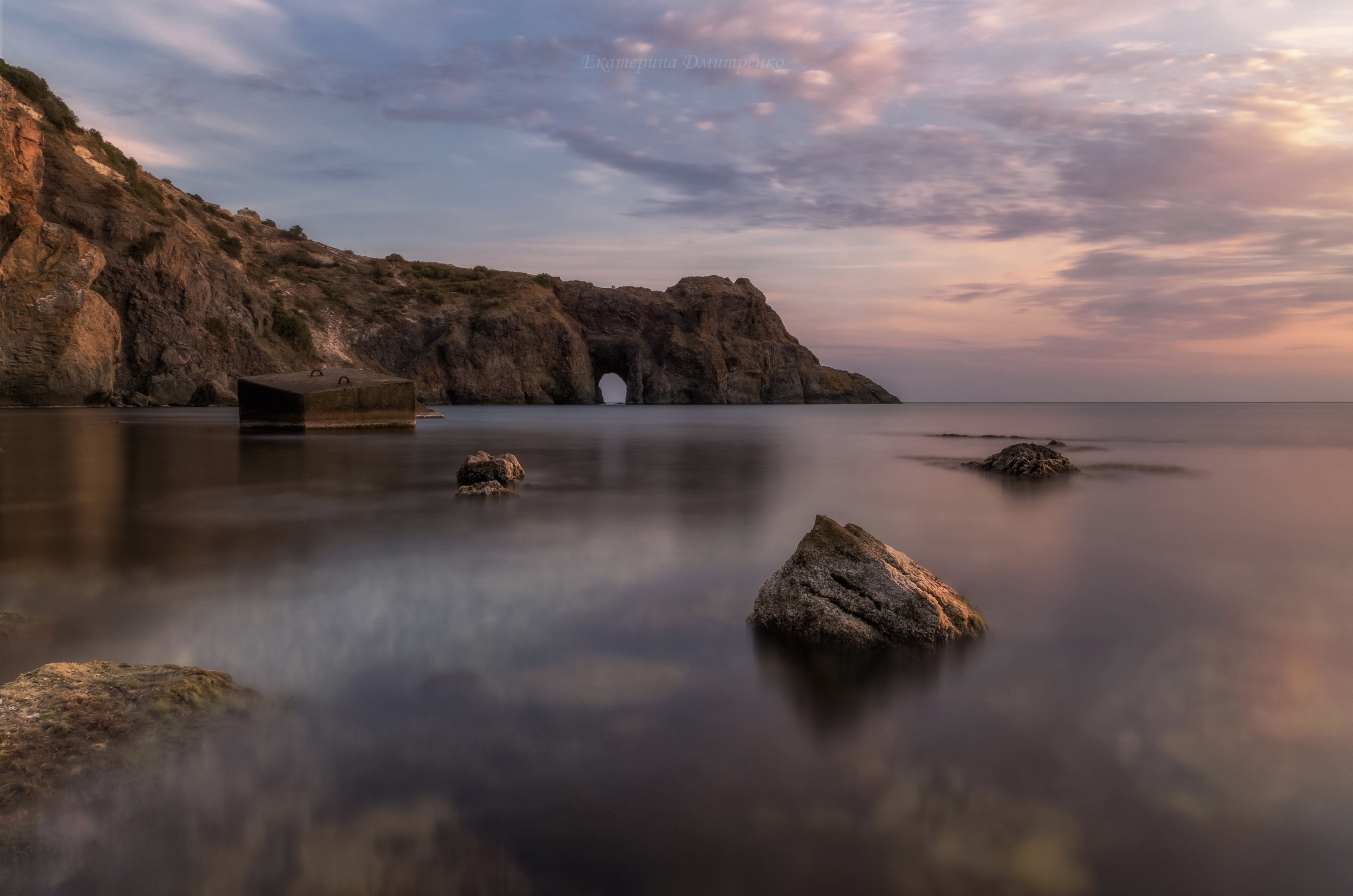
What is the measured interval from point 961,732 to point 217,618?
395 cm

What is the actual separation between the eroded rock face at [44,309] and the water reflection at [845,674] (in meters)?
40.6

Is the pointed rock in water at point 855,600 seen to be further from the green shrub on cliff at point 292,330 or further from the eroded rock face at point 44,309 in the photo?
the green shrub on cliff at point 292,330

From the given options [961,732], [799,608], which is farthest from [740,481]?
[961,732]

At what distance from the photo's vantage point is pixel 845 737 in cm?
310

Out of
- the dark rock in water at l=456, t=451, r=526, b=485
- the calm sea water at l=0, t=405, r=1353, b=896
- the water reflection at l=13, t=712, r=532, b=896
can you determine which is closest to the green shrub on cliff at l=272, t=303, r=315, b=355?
the dark rock in water at l=456, t=451, r=526, b=485

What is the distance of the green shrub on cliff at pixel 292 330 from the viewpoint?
59.2m

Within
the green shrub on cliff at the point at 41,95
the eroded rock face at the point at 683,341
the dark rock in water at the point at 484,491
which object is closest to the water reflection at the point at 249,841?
the dark rock in water at the point at 484,491

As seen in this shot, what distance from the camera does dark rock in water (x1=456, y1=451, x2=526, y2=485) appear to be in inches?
415

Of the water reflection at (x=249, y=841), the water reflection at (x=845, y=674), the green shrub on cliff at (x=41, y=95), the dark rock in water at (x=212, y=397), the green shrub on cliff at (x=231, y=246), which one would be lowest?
the water reflection at (x=249, y=841)

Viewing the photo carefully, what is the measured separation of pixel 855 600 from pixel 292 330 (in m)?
63.5

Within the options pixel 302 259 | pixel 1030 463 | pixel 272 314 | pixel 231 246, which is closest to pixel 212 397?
pixel 272 314

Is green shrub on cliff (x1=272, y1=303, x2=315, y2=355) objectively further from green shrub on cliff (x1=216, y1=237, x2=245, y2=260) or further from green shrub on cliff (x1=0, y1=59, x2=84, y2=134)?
green shrub on cliff (x1=0, y1=59, x2=84, y2=134)

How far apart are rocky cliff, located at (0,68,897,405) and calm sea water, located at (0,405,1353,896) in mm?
20746

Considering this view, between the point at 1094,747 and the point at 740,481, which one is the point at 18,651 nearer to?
Result: the point at 1094,747
